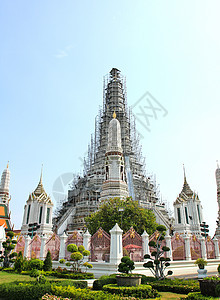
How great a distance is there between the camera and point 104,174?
41906 millimetres

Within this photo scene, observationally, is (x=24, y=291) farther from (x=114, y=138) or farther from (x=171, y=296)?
(x=114, y=138)

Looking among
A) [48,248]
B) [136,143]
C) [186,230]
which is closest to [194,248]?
[48,248]

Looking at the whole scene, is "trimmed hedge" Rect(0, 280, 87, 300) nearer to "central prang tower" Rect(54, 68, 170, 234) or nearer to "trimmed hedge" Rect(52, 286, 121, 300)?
"trimmed hedge" Rect(52, 286, 121, 300)

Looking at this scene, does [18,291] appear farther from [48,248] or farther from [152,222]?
[152,222]

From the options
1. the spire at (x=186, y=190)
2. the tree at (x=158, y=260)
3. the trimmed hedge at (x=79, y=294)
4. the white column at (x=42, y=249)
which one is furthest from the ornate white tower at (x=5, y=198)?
the trimmed hedge at (x=79, y=294)

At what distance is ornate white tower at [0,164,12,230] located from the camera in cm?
3782

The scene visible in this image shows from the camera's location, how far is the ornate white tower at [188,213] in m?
33.8

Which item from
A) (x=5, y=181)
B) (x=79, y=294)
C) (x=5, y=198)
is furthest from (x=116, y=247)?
(x=5, y=181)

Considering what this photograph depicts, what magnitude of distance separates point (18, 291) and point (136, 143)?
1693 inches

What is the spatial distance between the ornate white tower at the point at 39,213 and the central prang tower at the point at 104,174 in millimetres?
1958

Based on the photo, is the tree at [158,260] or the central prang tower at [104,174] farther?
the central prang tower at [104,174]

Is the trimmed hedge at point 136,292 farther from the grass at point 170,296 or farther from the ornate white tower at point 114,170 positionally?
the ornate white tower at point 114,170

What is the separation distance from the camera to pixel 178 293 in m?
9.77

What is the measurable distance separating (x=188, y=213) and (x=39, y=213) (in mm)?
19986
